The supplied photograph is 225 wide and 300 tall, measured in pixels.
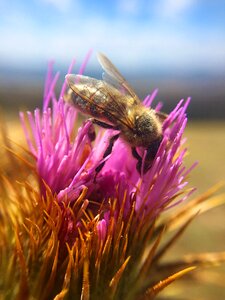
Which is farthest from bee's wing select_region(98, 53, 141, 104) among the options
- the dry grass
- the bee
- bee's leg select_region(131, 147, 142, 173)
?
the dry grass

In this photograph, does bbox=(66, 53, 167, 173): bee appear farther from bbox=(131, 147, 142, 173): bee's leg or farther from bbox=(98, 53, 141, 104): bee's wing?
bbox=(98, 53, 141, 104): bee's wing

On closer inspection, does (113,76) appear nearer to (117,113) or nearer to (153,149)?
(117,113)

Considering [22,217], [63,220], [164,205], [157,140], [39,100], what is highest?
[157,140]

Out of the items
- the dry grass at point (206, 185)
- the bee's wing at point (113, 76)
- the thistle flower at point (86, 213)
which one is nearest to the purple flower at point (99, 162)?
the thistle flower at point (86, 213)

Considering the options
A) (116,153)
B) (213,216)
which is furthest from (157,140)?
(213,216)

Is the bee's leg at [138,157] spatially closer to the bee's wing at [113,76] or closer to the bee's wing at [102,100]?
the bee's wing at [102,100]

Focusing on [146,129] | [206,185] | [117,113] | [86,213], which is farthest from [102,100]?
[206,185]

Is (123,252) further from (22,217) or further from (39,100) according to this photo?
(39,100)
